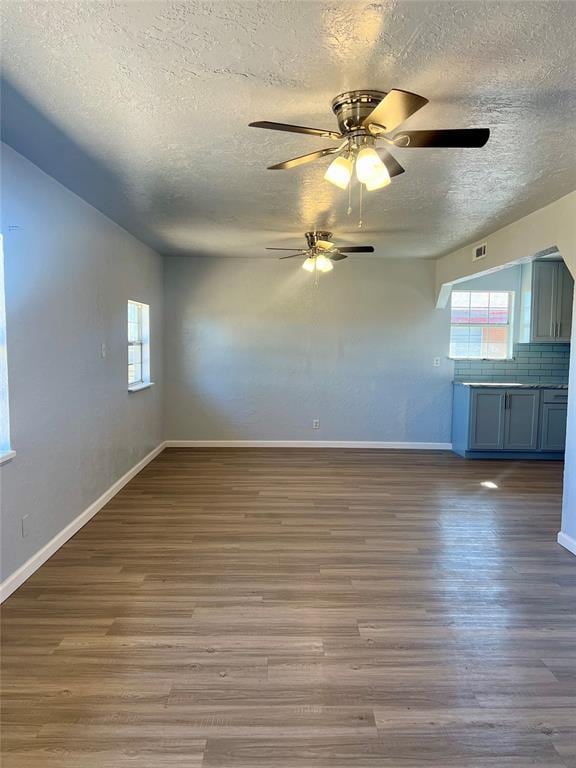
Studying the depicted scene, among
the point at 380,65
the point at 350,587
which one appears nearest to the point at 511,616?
the point at 350,587

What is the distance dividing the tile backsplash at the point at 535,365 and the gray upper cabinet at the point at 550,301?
Result: 0.33 meters

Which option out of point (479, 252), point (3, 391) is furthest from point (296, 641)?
point (479, 252)

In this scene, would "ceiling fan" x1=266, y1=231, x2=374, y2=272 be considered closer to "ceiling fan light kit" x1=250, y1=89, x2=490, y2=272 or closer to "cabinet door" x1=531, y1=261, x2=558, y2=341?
"ceiling fan light kit" x1=250, y1=89, x2=490, y2=272

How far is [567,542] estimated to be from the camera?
3193 mm

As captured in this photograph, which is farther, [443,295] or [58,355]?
[443,295]

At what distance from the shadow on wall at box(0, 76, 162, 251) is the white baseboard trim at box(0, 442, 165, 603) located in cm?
237

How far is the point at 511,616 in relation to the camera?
2395 millimetres

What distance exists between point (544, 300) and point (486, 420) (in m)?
1.65

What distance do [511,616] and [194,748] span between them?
172 cm

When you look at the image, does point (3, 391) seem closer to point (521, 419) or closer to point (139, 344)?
point (139, 344)

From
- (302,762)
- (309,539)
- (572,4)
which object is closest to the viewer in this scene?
(572,4)

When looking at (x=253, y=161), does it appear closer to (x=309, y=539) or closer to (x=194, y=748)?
(x=309, y=539)

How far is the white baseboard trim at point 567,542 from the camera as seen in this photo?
313cm

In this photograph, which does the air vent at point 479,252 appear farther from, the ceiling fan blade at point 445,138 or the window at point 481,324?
the ceiling fan blade at point 445,138
